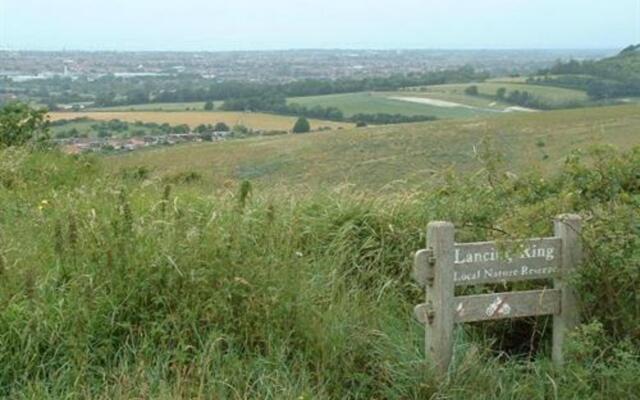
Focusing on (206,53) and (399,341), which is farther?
(206,53)

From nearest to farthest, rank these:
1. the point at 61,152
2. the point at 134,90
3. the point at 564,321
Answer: the point at 564,321 → the point at 61,152 → the point at 134,90

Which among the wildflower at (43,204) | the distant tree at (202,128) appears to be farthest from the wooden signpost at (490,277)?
the distant tree at (202,128)

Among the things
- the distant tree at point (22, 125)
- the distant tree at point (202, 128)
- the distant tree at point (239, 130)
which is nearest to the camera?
the distant tree at point (22, 125)

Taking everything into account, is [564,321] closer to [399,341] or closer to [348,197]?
[399,341]

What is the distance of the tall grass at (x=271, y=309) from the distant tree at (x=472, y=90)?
845 inches

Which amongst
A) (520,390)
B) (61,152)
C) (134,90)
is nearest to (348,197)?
(520,390)

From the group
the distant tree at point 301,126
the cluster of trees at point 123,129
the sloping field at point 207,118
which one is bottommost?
the distant tree at point 301,126

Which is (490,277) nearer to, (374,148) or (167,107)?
(374,148)

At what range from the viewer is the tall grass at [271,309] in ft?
14.7

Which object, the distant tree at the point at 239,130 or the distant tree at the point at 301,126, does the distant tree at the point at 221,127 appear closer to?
the distant tree at the point at 239,130

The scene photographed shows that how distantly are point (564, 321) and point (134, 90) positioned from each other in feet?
62.7

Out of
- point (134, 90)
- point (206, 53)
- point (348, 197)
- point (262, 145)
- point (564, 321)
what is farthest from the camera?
A: point (206, 53)

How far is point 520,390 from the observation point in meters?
4.80

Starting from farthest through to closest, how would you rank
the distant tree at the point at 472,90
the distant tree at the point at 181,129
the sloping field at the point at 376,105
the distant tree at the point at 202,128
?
the distant tree at the point at 472,90
the sloping field at the point at 376,105
the distant tree at the point at 202,128
the distant tree at the point at 181,129
